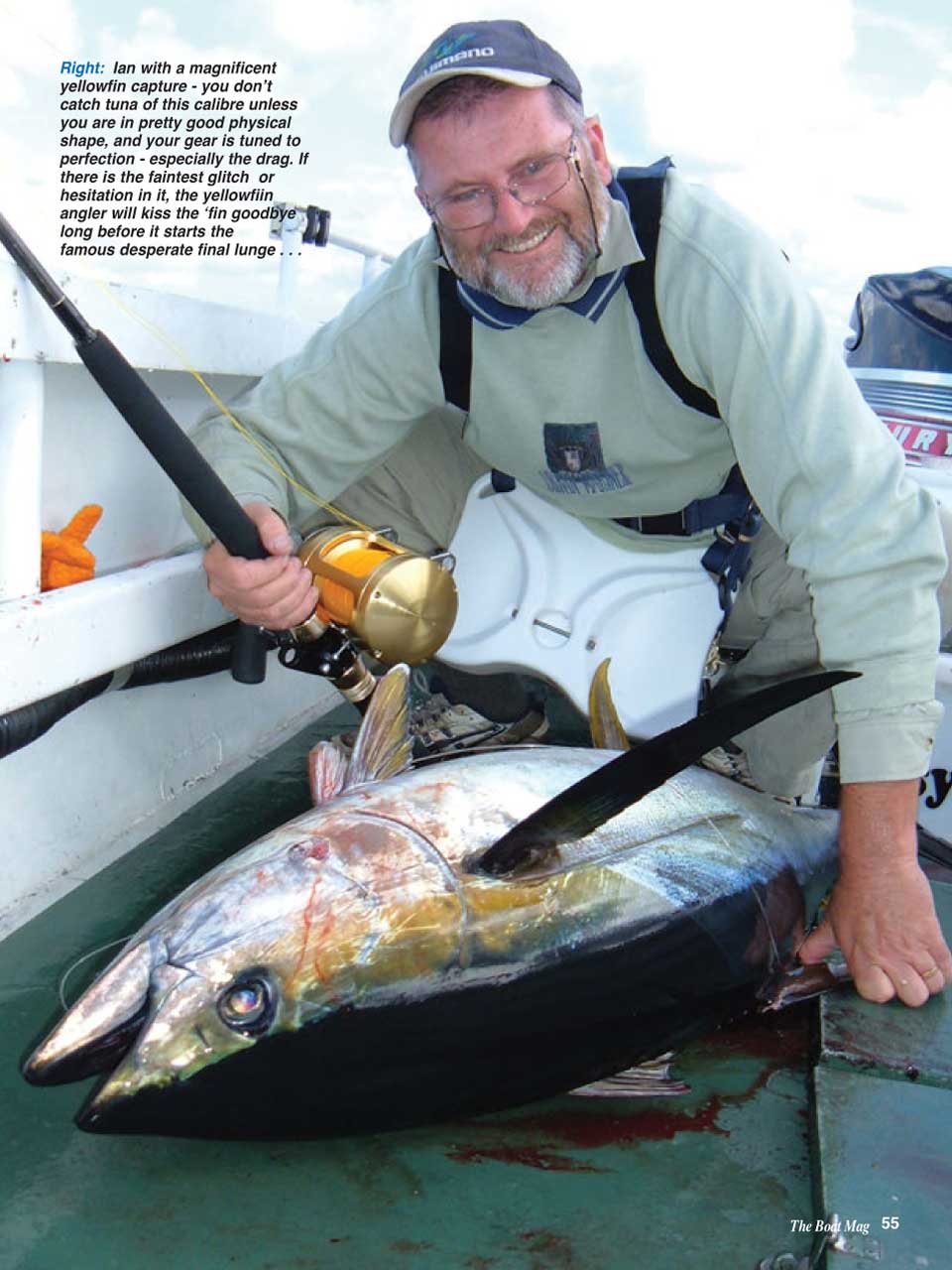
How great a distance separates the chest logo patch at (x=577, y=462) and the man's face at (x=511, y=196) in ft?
1.07

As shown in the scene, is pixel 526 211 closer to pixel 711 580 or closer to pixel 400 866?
pixel 711 580

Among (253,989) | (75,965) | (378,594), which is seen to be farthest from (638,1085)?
(378,594)

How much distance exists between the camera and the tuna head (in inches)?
56.7

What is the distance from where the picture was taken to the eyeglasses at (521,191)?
230cm

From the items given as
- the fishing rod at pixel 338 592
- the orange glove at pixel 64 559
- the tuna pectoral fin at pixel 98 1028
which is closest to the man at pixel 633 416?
the fishing rod at pixel 338 592

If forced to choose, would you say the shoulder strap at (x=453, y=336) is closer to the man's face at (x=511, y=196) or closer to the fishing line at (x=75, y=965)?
the man's face at (x=511, y=196)

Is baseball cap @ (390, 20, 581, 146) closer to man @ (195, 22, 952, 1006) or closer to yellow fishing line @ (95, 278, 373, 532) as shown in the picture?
man @ (195, 22, 952, 1006)

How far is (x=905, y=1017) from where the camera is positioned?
197 cm

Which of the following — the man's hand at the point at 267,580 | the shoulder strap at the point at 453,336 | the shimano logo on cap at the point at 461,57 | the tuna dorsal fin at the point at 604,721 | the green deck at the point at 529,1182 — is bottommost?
the green deck at the point at 529,1182

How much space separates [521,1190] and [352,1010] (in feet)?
1.15

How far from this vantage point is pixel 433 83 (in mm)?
2248

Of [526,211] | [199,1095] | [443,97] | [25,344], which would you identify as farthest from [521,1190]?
[443,97]

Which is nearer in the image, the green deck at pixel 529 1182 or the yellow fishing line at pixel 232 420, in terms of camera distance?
the green deck at pixel 529 1182

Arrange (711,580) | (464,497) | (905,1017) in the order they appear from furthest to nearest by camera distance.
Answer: (464,497) → (711,580) → (905,1017)
